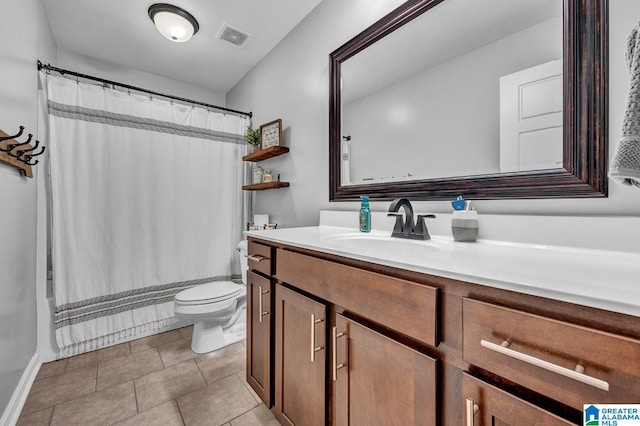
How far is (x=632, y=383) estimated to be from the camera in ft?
1.26

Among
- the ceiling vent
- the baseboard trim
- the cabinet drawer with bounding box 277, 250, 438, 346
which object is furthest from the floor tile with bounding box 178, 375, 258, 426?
the ceiling vent

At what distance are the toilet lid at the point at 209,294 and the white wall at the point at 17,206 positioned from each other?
30.4 inches

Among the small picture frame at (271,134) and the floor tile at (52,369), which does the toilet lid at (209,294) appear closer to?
the floor tile at (52,369)

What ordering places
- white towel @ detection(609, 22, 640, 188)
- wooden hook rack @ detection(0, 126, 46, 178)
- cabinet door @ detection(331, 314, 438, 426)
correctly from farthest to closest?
wooden hook rack @ detection(0, 126, 46, 178) → cabinet door @ detection(331, 314, 438, 426) → white towel @ detection(609, 22, 640, 188)

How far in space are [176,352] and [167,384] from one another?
384 millimetres

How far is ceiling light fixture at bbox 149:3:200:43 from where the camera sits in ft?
5.79

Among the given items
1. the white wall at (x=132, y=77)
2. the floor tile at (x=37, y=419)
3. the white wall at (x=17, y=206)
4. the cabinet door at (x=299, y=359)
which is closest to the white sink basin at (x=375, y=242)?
the cabinet door at (x=299, y=359)

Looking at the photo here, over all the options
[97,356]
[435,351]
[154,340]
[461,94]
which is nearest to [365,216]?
[461,94]

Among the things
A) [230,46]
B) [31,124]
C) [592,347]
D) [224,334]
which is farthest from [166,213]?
[592,347]

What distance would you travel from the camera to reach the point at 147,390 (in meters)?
1.51

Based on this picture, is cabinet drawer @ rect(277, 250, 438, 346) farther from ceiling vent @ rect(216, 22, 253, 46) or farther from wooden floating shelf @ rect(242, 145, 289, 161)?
ceiling vent @ rect(216, 22, 253, 46)

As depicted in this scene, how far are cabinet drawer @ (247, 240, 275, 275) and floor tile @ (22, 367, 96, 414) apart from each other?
1243 millimetres

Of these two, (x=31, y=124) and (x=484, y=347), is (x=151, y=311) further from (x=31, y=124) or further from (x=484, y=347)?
(x=484, y=347)

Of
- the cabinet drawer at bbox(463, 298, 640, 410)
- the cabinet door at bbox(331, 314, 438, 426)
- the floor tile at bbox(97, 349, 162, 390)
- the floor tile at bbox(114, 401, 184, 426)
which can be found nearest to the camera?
the cabinet drawer at bbox(463, 298, 640, 410)
